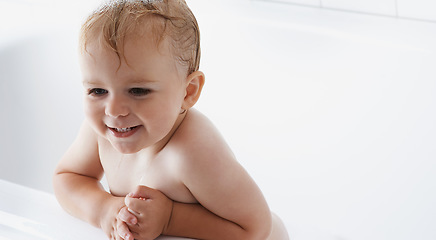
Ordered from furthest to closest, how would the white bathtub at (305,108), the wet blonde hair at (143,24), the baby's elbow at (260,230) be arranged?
1. the white bathtub at (305,108)
2. the baby's elbow at (260,230)
3. the wet blonde hair at (143,24)

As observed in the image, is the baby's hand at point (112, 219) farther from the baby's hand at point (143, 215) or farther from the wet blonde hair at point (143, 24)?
the wet blonde hair at point (143, 24)

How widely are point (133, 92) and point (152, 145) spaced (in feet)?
0.39

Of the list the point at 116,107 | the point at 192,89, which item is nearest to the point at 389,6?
the point at 192,89

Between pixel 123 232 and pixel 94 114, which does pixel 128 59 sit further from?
pixel 123 232

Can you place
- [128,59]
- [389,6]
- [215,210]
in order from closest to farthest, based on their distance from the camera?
[128,59] < [215,210] < [389,6]

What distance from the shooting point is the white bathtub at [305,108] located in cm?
128

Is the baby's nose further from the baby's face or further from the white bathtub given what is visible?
the white bathtub

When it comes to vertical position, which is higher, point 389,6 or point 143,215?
point 389,6

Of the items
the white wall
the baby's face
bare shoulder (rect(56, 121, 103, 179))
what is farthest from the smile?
the white wall

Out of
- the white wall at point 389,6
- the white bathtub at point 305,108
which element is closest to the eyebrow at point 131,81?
the white bathtub at point 305,108

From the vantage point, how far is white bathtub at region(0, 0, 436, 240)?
1283 mm

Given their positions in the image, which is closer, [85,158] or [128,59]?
[128,59]

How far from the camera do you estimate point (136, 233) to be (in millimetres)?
777

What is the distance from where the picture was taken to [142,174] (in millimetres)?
855
